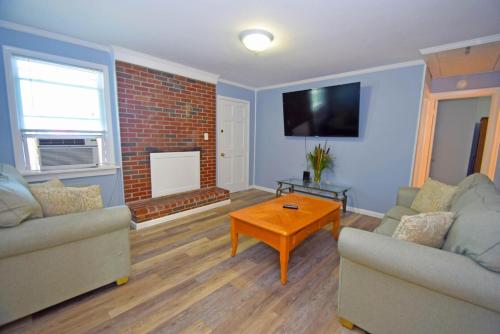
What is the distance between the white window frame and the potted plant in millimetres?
3208

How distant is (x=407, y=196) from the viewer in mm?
2553

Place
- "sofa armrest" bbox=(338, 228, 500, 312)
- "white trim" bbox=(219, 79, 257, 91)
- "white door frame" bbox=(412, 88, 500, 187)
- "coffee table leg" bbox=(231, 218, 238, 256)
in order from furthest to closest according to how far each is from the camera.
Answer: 1. "white trim" bbox=(219, 79, 257, 91)
2. "white door frame" bbox=(412, 88, 500, 187)
3. "coffee table leg" bbox=(231, 218, 238, 256)
4. "sofa armrest" bbox=(338, 228, 500, 312)

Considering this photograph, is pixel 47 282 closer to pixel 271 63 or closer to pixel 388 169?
pixel 271 63

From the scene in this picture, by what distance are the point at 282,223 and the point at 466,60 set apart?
11.4 ft

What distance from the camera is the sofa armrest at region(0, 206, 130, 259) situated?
1.29 meters

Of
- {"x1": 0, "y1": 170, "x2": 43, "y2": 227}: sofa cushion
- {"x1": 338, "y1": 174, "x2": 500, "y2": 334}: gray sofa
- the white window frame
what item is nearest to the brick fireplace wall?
the white window frame

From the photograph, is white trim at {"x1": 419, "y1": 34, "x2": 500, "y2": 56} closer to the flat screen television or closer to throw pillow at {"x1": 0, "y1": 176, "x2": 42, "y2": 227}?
the flat screen television

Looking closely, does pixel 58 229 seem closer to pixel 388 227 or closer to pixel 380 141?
pixel 388 227

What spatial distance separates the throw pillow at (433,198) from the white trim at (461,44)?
1592 mm

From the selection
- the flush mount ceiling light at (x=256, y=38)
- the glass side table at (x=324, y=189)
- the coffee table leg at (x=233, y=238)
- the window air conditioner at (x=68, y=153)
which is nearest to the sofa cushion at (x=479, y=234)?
the coffee table leg at (x=233, y=238)

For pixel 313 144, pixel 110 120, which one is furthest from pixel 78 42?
pixel 313 144

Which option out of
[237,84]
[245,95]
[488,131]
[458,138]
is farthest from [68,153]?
[458,138]

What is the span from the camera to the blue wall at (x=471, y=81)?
3.42 metres

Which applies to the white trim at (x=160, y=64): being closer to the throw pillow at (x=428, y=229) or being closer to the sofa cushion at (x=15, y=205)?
the sofa cushion at (x=15, y=205)
